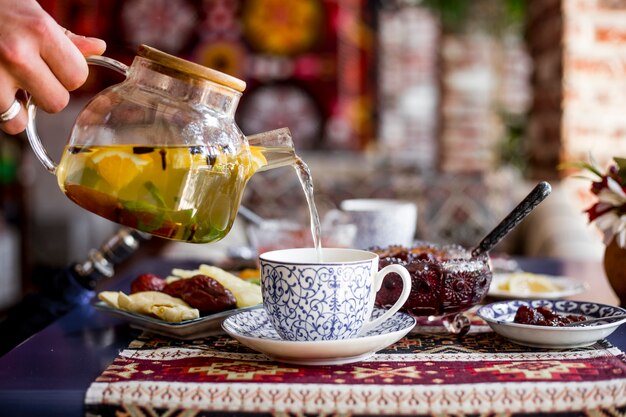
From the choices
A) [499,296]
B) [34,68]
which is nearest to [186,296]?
[34,68]

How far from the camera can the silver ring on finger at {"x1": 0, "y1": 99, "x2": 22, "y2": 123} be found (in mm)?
923

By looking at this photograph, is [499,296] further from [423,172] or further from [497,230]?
[423,172]

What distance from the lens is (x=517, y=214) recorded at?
99cm

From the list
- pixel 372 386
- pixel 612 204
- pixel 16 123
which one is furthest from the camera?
pixel 612 204

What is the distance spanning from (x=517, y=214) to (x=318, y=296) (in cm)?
33

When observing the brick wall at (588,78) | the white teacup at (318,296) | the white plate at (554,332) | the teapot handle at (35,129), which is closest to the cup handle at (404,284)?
the white teacup at (318,296)

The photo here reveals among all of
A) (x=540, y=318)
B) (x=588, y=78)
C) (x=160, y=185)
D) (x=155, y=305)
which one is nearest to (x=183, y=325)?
(x=155, y=305)

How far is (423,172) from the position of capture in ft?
9.68

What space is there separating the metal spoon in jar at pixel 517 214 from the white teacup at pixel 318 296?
22 cm

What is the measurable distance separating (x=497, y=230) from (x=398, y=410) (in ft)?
1.24

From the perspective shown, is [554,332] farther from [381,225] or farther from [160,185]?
[381,225]

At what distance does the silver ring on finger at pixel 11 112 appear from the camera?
923mm

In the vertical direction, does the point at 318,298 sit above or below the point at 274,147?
below

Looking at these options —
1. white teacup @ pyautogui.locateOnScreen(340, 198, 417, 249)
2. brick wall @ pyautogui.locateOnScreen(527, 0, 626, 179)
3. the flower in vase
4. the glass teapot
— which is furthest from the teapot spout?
brick wall @ pyautogui.locateOnScreen(527, 0, 626, 179)
